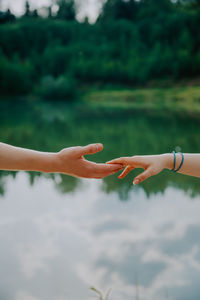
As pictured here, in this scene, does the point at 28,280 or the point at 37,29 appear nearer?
the point at 28,280

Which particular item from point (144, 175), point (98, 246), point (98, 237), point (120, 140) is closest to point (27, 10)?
point (120, 140)

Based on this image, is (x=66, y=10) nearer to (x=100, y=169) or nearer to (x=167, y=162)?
(x=100, y=169)

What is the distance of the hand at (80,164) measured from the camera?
1.60 m

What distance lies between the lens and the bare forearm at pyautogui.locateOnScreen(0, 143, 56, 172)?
150cm

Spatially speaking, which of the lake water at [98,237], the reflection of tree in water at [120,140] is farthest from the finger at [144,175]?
the reflection of tree in water at [120,140]

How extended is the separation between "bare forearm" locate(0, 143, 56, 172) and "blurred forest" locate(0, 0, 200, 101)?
28.4m

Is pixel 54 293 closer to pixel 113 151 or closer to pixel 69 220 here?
pixel 69 220

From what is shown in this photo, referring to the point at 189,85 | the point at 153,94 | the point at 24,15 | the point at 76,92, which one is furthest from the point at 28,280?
the point at 24,15

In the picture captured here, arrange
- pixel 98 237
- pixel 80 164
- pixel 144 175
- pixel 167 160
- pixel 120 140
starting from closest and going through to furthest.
→ pixel 144 175 → pixel 167 160 → pixel 80 164 → pixel 98 237 → pixel 120 140

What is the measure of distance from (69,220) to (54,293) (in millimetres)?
1315

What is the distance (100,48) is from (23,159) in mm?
43843

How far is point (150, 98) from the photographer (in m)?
27.5

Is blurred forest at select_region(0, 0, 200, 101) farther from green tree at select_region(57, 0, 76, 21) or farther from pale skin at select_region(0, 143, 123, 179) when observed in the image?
pale skin at select_region(0, 143, 123, 179)

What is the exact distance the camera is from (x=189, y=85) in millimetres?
25219
